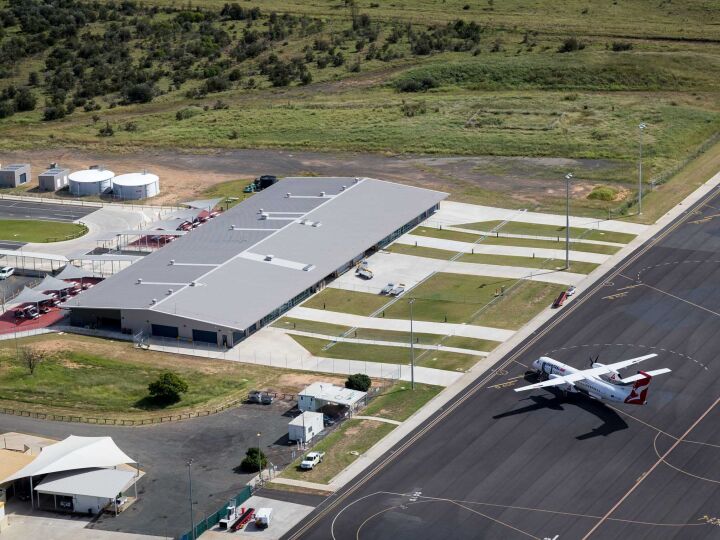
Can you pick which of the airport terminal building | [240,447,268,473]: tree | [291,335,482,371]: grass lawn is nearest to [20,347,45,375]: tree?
the airport terminal building

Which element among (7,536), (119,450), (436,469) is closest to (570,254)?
(436,469)

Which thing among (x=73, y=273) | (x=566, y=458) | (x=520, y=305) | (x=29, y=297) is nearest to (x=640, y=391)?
Result: (x=566, y=458)

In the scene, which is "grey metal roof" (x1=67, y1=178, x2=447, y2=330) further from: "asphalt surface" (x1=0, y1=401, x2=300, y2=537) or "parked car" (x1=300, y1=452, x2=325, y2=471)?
"parked car" (x1=300, y1=452, x2=325, y2=471)

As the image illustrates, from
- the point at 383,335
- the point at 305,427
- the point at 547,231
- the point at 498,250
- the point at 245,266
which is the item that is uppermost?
the point at 245,266

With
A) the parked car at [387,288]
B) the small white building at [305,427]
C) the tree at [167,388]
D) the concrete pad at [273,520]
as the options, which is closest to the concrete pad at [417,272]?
the parked car at [387,288]

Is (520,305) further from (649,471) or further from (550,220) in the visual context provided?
(649,471)

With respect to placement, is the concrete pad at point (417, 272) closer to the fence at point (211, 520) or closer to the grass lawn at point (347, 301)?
the grass lawn at point (347, 301)
